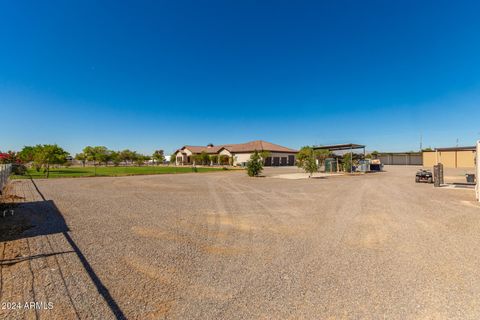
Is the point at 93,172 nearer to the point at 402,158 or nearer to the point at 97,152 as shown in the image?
the point at 97,152

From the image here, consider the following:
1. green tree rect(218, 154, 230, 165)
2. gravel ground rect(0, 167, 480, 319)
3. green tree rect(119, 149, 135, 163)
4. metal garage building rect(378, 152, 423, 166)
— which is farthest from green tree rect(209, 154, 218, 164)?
gravel ground rect(0, 167, 480, 319)

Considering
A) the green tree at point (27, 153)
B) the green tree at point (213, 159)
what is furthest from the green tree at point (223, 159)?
the green tree at point (27, 153)

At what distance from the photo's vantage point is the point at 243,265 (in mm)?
4473

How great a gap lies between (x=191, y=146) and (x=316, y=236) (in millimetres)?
64756

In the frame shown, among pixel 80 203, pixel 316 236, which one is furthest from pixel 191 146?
pixel 316 236

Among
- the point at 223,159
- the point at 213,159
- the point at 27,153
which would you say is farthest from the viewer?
the point at 213,159

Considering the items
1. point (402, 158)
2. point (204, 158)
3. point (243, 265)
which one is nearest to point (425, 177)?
point (243, 265)

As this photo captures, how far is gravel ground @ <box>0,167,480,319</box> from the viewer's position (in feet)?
10.4

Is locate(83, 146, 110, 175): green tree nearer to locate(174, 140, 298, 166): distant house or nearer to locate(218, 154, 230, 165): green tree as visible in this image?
locate(174, 140, 298, 166): distant house

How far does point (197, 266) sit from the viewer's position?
14.5 ft

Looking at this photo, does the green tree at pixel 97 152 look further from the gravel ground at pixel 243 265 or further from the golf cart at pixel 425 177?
the golf cart at pixel 425 177

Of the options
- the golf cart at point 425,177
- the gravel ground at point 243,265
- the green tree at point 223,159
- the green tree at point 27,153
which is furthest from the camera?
the green tree at point 223,159

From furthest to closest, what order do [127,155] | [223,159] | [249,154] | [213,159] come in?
[127,155], [213,159], [223,159], [249,154]

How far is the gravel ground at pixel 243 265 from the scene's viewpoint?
318 cm
